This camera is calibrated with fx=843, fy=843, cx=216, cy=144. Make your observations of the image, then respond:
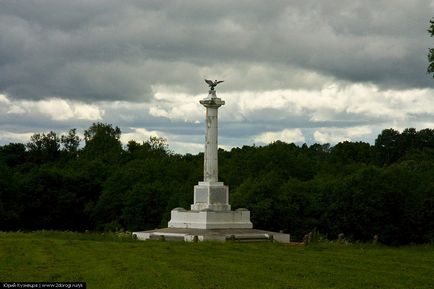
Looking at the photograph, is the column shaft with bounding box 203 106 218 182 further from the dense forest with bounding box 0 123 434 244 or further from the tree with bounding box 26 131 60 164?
the tree with bounding box 26 131 60 164

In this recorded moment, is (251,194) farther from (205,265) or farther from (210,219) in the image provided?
(205,265)

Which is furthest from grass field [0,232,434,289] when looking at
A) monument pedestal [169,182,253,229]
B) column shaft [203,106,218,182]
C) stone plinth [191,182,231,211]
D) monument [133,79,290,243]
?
column shaft [203,106,218,182]

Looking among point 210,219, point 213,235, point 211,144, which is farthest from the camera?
point 211,144

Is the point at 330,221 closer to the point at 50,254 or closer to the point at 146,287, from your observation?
the point at 50,254

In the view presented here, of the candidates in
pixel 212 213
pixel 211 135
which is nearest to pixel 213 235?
pixel 212 213

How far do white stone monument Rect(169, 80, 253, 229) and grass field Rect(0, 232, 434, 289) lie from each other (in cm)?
806

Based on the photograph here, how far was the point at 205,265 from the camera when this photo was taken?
29.6 meters

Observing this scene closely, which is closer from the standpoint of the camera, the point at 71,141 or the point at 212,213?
the point at 212,213

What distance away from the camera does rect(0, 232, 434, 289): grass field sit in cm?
2533

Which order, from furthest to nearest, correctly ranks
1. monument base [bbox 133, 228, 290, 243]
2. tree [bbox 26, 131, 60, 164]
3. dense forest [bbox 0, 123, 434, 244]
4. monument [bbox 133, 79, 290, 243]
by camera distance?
tree [bbox 26, 131, 60, 164], dense forest [bbox 0, 123, 434, 244], monument [bbox 133, 79, 290, 243], monument base [bbox 133, 228, 290, 243]

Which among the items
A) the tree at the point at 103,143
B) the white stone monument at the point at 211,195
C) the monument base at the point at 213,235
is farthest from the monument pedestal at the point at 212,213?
the tree at the point at 103,143

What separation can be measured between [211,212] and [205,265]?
1804 centimetres

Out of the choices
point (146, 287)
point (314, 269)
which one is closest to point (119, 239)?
point (314, 269)

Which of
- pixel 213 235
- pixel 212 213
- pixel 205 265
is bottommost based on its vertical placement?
pixel 205 265
